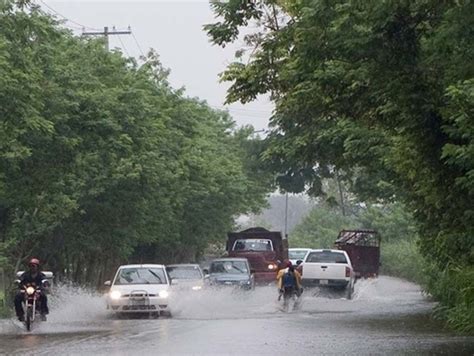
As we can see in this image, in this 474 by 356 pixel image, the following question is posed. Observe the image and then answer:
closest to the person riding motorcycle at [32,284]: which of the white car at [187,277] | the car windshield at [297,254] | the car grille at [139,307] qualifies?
the car grille at [139,307]

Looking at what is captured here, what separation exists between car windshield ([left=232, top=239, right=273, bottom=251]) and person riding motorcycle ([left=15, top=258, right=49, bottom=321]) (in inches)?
1002

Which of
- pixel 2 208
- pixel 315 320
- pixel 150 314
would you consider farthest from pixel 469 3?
pixel 2 208

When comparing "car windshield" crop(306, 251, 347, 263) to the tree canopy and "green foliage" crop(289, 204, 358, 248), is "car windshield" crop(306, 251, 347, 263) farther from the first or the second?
"green foliage" crop(289, 204, 358, 248)

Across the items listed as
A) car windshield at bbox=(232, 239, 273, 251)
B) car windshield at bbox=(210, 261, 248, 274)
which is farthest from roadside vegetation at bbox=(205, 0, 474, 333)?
car windshield at bbox=(232, 239, 273, 251)

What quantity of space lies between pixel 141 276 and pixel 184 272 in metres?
6.91

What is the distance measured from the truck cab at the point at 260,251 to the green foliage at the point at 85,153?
2945mm

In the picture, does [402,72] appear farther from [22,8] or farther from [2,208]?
[2,208]

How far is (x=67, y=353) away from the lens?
61.3 feet

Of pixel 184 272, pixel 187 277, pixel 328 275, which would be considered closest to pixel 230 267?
pixel 184 272

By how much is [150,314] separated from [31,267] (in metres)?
5.81

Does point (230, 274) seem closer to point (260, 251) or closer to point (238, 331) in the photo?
point (260, 251)

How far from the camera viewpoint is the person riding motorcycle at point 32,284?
84.3ft

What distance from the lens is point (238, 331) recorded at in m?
23.3

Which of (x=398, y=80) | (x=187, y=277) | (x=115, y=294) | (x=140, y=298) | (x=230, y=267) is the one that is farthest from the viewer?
(x=230, y=267)
